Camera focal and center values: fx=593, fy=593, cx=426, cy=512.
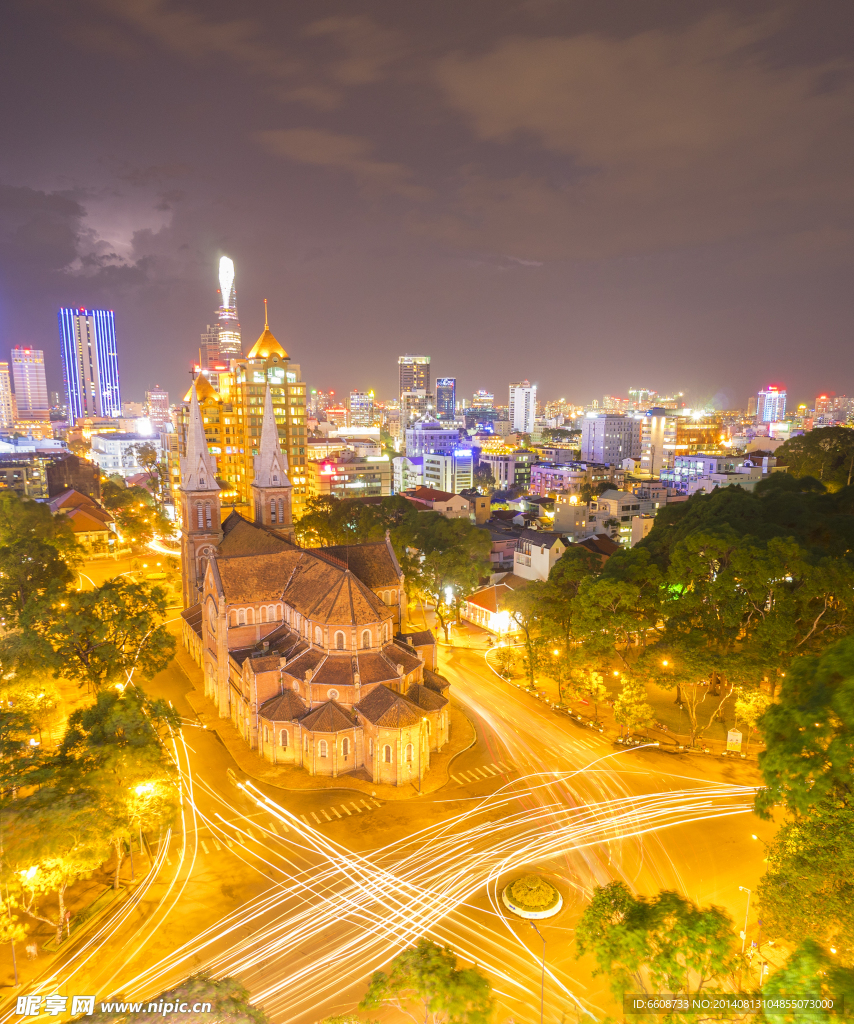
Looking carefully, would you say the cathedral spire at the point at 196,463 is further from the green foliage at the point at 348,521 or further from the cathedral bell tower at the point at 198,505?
the green foliage at the point at 348,521

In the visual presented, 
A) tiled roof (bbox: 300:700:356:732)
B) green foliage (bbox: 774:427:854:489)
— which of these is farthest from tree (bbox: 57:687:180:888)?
green foliage (bbox: 774:427:854:489)

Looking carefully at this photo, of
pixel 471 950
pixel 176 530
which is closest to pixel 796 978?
pixel 471 950

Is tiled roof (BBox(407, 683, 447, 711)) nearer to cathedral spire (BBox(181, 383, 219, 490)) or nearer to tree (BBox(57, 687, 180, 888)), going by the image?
tree (BBox(57, 687, 180, 888))

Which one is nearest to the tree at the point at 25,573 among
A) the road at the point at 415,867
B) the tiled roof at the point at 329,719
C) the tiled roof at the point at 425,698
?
the road at the point at 415,867

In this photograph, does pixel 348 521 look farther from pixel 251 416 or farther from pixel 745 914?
pixel 745 914

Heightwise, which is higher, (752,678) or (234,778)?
(752,678)

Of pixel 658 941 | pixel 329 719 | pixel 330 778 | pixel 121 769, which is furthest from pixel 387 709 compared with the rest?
pixel 658 941

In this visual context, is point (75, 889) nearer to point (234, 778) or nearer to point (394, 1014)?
point (234, 778)
